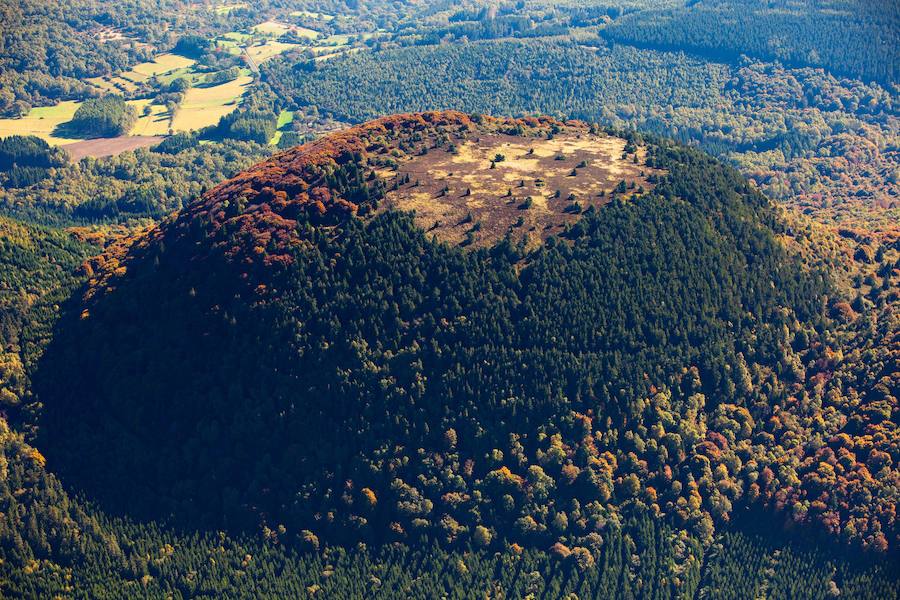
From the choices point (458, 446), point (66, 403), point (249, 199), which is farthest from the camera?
point (249, 199)

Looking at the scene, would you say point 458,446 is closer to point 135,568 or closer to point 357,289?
point 357,289

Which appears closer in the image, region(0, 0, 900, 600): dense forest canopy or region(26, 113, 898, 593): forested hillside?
region(0, 0, 900, 600): dense forest canopy

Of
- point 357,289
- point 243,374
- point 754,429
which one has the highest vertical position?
point 357,289

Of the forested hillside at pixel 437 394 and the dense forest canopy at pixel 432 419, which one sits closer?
the dense forest canopy at pixel 432 419

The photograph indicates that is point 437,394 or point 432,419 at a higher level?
point 437,394

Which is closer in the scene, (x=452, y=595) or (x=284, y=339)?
(x=452, y=595)

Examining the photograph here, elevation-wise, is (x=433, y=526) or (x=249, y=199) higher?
(x=249, y=199)

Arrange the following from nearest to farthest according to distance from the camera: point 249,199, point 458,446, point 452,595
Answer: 1. point 452,595
2. point 458,446
3. point 249,199

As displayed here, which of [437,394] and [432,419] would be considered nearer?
[432,419]

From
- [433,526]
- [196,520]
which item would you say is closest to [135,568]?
[196,520]

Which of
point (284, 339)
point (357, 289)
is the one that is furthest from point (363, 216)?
point (284, 339)
